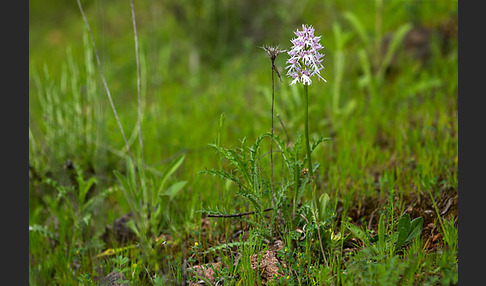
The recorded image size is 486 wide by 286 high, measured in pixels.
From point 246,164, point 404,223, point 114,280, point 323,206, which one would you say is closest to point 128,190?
point 114,280

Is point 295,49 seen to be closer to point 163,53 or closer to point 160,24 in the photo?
point 163,53

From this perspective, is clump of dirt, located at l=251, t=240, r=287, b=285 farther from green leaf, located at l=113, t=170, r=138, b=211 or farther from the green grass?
green leaf, located at l=113, t=170, r=138, b=211

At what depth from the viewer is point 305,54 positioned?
4.73ft

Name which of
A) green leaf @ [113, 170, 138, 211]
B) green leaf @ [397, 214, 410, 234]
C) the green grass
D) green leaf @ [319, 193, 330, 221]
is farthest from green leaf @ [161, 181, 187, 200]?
green leaf @ [397, 214, 410, 234]

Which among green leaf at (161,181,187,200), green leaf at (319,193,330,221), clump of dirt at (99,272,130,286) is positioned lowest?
clump of dirt at (99,272,130,286)

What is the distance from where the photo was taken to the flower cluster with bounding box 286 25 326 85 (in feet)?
4.68

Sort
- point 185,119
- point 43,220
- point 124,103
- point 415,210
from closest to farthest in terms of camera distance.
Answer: point 415,210 < point 43,220 < point 185,119 < point 124,103

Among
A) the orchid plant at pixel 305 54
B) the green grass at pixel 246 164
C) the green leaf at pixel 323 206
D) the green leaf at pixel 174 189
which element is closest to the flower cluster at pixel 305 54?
the orchid plant at pixel 305 54

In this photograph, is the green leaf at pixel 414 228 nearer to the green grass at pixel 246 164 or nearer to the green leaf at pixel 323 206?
the green grass at pixel 246 164

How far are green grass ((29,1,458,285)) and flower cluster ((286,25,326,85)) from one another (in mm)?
308

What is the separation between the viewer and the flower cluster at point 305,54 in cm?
143

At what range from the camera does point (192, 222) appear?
7.00 ft

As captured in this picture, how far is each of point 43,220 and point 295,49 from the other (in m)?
2.04

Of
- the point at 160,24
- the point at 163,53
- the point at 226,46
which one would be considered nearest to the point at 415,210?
the point at 226,46
